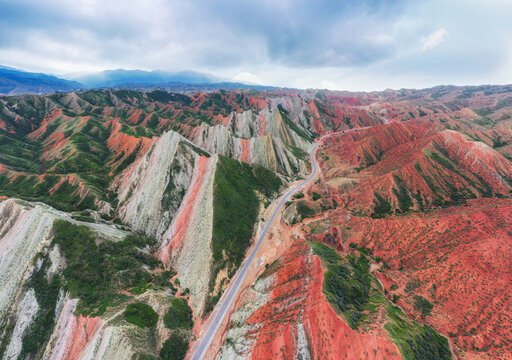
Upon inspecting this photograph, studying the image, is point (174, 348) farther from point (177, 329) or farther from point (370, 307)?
point (370, 307)

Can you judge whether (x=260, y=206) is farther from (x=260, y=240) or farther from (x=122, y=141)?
(x=122, y=141)

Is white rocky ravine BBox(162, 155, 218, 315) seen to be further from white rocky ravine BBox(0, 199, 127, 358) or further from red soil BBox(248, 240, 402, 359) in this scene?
white rocky ravine BBox(0, 199, 127, 358)

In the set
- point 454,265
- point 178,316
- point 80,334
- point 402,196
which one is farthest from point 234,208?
point 402,196

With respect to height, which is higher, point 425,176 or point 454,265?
point 425,176

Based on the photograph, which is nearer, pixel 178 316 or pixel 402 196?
pixel 178 316

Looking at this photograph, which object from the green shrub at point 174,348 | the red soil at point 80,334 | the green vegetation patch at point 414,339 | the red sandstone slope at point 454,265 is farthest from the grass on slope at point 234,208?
the green vegetation patch at point 414,339
